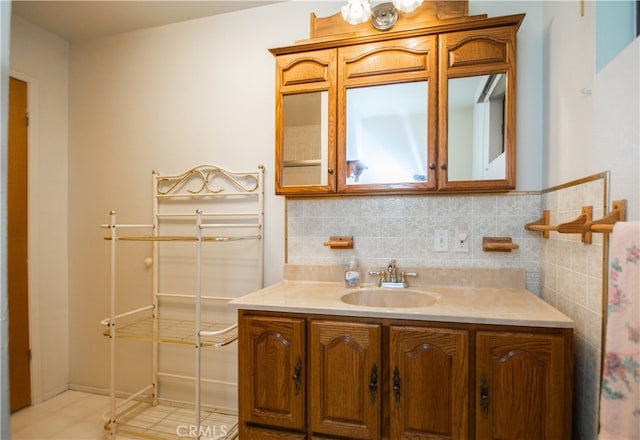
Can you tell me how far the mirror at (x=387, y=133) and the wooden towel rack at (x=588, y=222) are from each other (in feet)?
1.92

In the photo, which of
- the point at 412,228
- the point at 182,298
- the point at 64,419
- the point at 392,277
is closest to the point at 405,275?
the point at 392,277

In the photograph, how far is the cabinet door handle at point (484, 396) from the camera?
1229 millimetres

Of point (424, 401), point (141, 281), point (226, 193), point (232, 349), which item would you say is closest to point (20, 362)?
point (141, 281)

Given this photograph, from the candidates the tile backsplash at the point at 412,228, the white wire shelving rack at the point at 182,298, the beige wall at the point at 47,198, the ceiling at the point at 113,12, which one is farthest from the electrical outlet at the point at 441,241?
the beige wall at the point at 47,198

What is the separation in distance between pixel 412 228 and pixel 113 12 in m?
2.24

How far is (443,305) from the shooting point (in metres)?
1.43

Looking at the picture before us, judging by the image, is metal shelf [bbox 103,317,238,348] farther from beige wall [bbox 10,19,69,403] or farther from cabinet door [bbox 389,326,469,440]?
cabinet door [bbox 389,326,469,440]

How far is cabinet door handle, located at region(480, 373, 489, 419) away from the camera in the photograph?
1.23m

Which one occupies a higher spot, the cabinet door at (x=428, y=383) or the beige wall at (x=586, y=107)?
the beige wall at (x=586, y=107)

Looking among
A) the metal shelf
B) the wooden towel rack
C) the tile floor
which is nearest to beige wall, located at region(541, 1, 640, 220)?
the wooden towel rack

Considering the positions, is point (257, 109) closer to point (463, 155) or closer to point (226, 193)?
point (226, 193)

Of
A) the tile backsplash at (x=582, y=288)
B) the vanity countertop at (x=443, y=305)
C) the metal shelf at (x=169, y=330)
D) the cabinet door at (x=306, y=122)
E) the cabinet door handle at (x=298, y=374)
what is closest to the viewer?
the tile backsplash at (x=582, y=288)

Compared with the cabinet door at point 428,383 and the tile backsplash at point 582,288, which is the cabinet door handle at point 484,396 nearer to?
the cabinet door at point 428,383

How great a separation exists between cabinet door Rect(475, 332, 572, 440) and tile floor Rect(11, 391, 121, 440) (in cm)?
203
